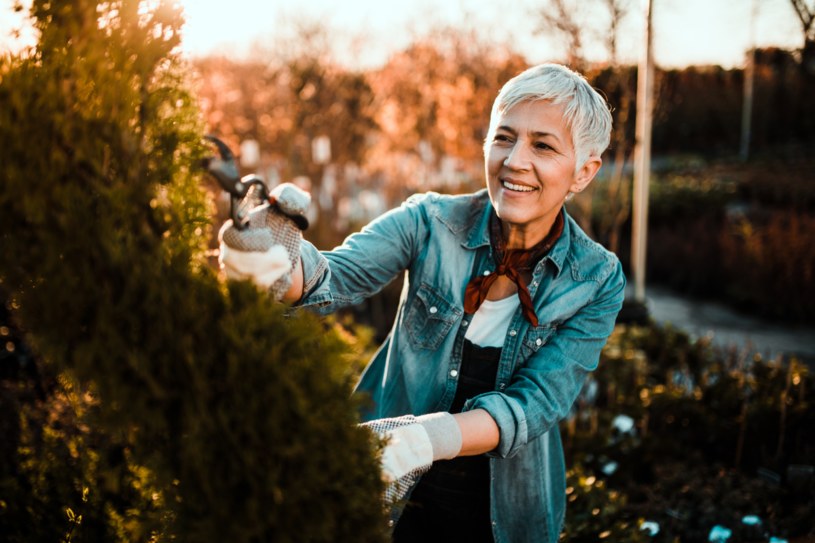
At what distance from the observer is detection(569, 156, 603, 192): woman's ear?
1955mm

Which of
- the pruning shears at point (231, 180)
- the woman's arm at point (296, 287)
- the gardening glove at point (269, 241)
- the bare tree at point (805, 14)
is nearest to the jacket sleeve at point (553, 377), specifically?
the woman's arm at point (296, 287)

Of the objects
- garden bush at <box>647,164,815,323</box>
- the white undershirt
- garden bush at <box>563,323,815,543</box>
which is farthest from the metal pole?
the white undershirt

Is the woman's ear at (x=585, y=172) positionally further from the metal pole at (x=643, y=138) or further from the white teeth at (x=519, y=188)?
the metal pole at (x=643, y=138)

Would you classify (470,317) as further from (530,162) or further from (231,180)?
(231,180)

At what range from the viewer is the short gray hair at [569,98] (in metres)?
1.78

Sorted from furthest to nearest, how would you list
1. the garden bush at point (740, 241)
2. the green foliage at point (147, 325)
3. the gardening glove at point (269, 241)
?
the garden bush at point (740, 241) → the gardening glove at point (269, 241) → the green foliage at point (147, 325)

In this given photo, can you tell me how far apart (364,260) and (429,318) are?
12.2 inches

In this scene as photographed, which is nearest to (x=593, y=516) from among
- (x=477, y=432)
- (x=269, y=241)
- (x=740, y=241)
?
(x=477, y=432)

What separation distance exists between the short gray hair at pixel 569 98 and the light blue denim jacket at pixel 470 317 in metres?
0.30

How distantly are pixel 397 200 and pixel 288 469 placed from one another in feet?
27.4

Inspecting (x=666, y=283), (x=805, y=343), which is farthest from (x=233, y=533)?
(x=666, y=283)

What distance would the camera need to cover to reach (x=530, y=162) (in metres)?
1.81

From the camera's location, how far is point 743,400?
3.50 m

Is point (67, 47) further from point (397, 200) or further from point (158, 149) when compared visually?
point (397, 200)
